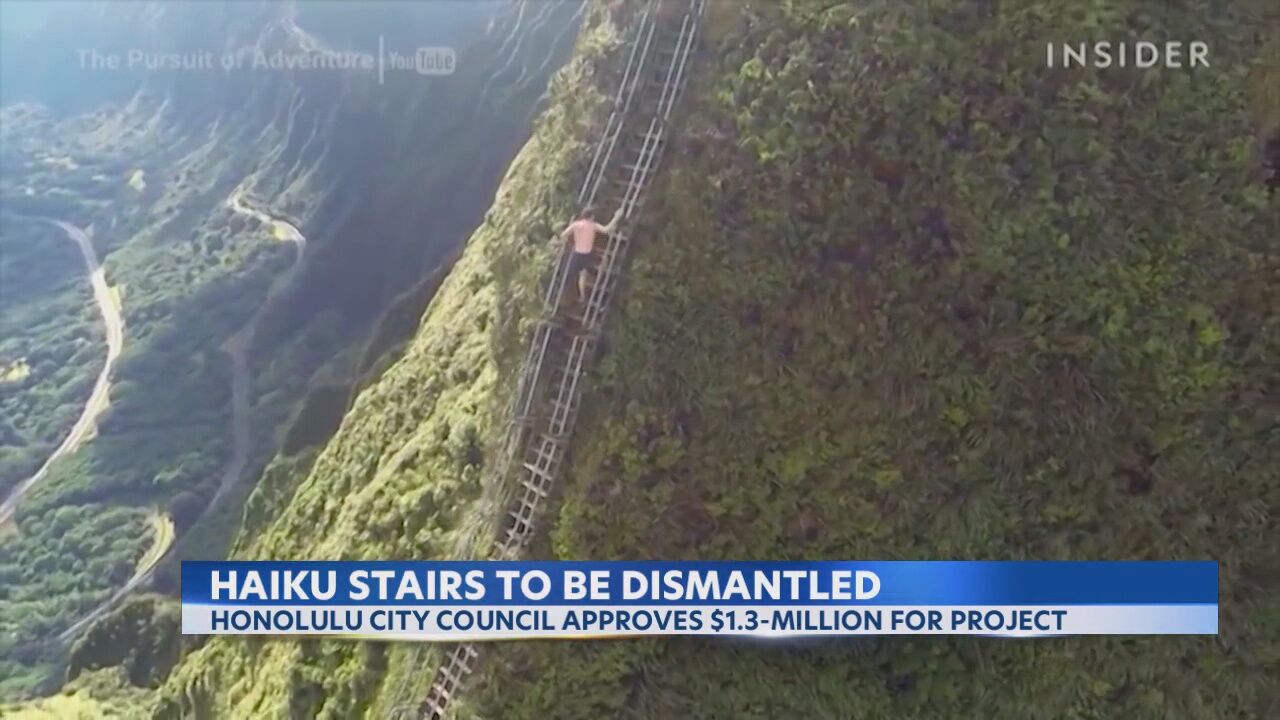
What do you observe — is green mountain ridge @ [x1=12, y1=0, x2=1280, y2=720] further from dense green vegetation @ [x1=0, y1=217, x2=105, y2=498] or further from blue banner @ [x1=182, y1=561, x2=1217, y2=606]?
dense green vegetation @ [x1=0, y1=217, x2=105, y2=498]

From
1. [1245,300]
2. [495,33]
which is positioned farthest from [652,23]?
[1245,300]

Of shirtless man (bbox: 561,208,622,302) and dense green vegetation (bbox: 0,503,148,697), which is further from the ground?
shirtless man (bbox: 561,208,622,302)

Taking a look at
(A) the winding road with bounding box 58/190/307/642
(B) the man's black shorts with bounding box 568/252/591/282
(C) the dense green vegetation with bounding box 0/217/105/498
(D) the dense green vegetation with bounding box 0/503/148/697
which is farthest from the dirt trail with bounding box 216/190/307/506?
(B) the man's black shorts with bounding box 568/252/591/282

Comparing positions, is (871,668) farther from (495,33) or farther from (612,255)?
(495,33)

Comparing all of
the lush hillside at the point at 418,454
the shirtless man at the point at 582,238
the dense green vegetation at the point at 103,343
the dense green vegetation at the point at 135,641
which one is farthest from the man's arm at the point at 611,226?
the dense green vegetation at the point at 135,641

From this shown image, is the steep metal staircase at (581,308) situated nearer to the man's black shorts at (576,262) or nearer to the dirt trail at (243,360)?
the man's black shorts at (576,262)

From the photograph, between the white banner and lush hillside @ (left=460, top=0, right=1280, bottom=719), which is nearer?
lush hillside @ (left=460, top=0, right=1280, bottom=719)
